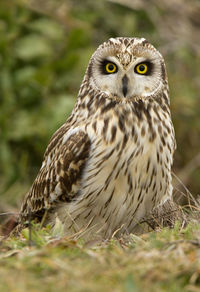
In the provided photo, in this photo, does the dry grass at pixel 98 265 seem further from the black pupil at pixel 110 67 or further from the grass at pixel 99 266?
the black pupil at pixel 110 67

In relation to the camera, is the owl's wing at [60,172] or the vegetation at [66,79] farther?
the owl's wing at [60,172]

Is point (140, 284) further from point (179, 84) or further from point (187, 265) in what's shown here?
point (179, 84)

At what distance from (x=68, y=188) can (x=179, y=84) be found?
14.9 feet

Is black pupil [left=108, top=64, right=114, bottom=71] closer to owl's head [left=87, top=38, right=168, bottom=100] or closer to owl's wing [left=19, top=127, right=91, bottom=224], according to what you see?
owl's head [left=87, top=38, right=168, bottom=100]

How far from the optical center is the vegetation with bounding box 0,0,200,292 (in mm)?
3418

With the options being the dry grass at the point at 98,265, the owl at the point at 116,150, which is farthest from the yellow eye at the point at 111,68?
the dry grass at the point at 98,265

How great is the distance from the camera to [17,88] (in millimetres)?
7777

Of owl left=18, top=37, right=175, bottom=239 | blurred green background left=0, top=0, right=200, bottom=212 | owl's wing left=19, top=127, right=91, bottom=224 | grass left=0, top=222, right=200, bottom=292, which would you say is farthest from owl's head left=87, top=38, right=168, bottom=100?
blurred green background left=0, top=0, right=200, bottom=212

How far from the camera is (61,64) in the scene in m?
7.96

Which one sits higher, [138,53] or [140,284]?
[138,53]

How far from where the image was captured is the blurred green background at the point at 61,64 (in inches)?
298

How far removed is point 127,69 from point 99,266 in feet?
6.21

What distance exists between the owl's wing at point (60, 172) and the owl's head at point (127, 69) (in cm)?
37

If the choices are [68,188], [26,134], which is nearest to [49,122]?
[26,134]
